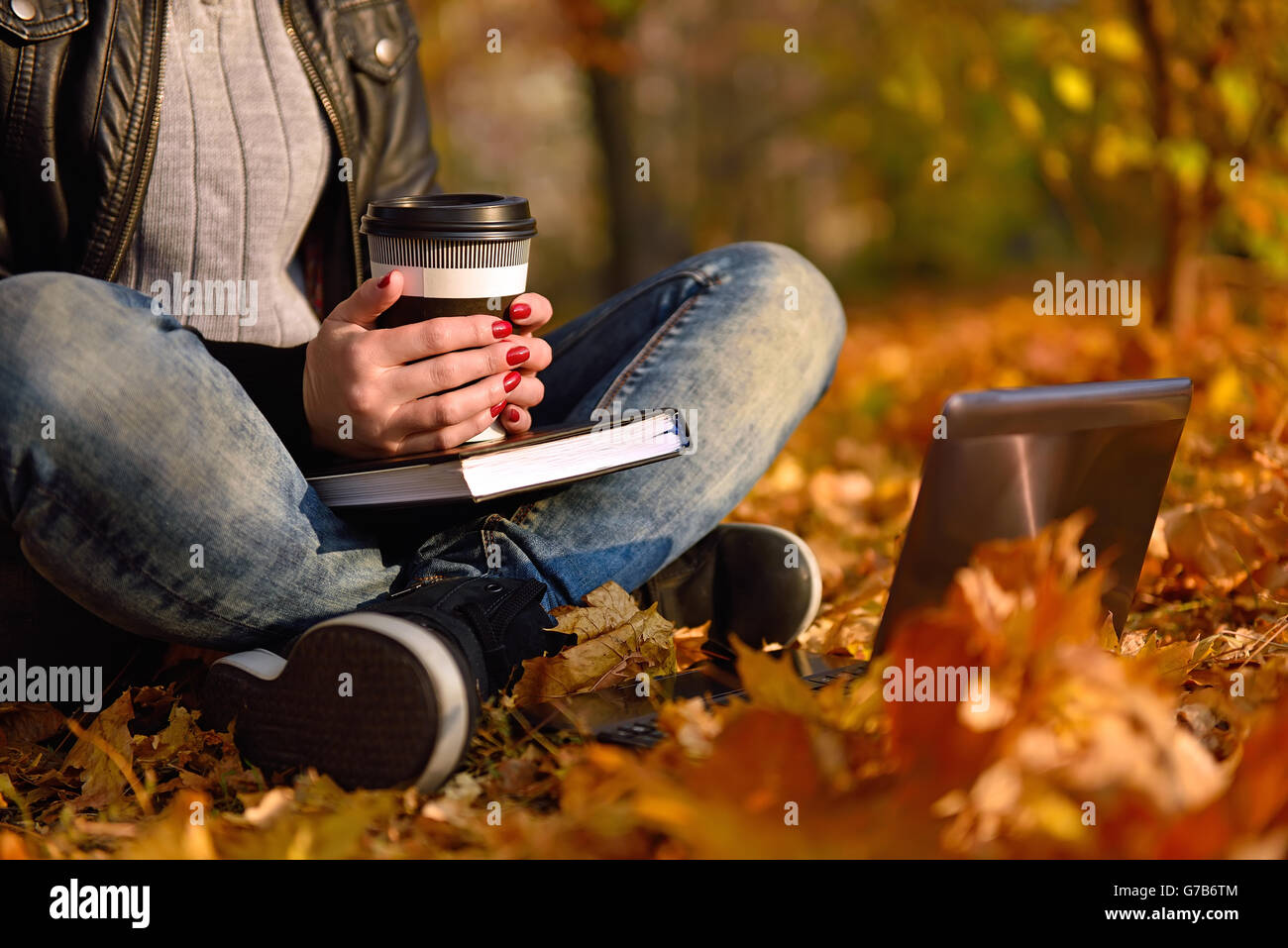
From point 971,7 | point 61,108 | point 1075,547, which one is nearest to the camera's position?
point 1075,547

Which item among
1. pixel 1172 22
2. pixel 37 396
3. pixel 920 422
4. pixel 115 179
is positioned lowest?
pixel 920 422

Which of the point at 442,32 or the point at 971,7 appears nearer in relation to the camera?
the point at 971,7

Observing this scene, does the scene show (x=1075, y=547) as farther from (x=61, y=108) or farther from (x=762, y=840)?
(x=61, y=108)

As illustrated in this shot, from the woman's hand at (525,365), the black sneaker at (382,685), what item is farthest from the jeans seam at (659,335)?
the black sneaker at (382,685)

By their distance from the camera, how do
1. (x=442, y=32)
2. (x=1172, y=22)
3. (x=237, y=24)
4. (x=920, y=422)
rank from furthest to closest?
(x=442, y=32) < (x=1172, y=22) < (x=920, y=422) < (x=237, y=24)

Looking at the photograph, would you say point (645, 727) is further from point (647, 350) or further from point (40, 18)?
point (40, 18)

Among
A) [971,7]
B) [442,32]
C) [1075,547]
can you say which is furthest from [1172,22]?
[442,32]

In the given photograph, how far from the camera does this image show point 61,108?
4.67ft

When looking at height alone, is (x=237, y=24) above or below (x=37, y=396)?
above

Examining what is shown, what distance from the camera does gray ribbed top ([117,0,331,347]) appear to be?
155 cm

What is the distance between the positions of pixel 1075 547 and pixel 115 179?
1.25 m

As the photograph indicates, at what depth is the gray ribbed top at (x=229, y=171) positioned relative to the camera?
1.55 m

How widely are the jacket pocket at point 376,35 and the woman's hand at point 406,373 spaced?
658mm

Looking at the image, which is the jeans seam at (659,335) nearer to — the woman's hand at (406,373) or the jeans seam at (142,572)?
the woman's hand at (406,373)
